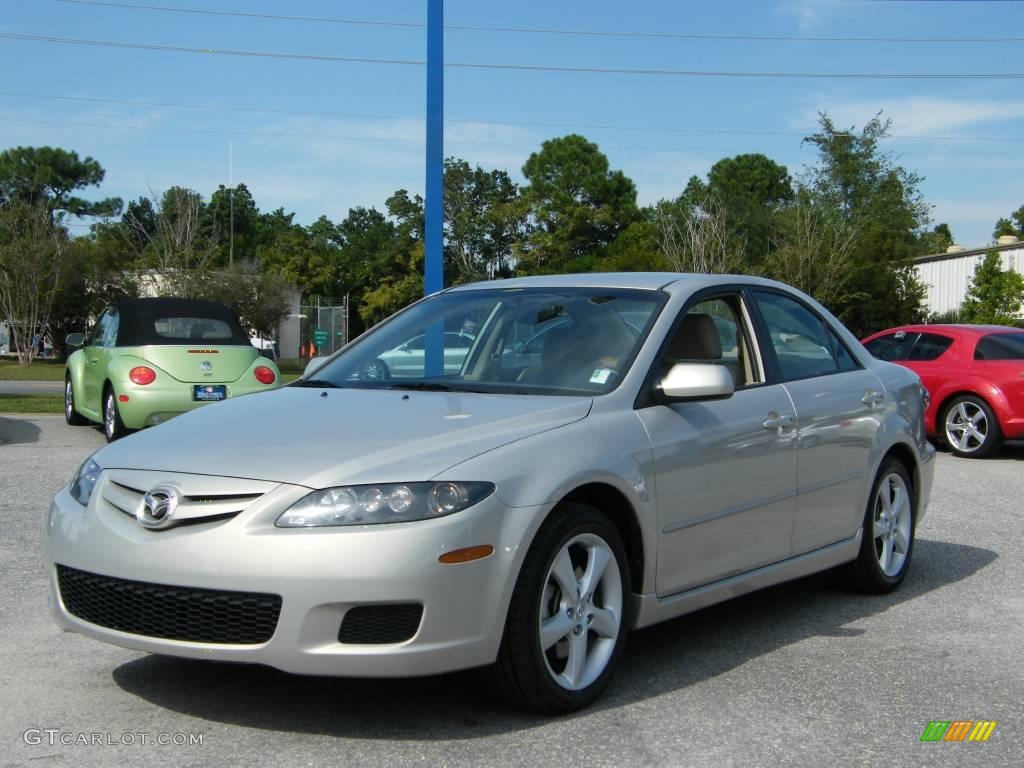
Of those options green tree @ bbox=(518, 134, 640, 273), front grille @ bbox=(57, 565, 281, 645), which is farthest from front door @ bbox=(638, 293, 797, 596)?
green tree @ bbox=(518, 134, 640, 273)

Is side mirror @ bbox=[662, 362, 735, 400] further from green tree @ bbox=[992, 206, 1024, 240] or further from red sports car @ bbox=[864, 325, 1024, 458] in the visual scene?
green tree @ bbox=[992, 206, 1024, 240]

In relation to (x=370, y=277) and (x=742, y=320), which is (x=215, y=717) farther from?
(x=370, y=277)

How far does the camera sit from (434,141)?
1479 centimetres

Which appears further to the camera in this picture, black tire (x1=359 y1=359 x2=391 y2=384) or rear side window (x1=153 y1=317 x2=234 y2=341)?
rear side window (x1=153 y1=317 x2=234 y2=341)

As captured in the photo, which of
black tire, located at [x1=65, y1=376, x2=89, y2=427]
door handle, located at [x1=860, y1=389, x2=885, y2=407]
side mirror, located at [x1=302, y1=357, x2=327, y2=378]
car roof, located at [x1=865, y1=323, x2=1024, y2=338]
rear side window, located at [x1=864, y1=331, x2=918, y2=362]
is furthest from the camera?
black tire, located at [x1=65, y1=376, x2=89, y2=427]

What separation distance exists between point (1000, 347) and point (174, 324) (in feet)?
28.9

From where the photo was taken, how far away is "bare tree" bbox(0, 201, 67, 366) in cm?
4112

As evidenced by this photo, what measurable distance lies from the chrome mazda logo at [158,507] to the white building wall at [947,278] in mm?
52075

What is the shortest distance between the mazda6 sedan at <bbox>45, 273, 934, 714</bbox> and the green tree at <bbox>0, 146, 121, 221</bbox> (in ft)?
213

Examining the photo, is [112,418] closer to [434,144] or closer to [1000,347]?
[434,144]

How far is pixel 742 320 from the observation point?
223 inches

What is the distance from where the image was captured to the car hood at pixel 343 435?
3.91m

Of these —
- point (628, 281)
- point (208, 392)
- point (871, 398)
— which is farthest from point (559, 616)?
point (208, 392)

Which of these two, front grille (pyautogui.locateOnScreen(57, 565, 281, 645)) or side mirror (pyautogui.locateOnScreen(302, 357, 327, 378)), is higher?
side mirror (pyautogui.locateOnScreen(302, 357, 327, 378))
